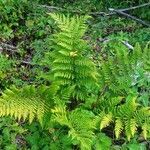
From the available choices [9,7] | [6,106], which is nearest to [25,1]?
[9,7]

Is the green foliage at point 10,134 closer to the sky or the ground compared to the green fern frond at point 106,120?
closer to the ground

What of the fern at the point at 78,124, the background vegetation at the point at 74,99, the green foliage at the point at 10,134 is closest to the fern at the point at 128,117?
the background vegetation at the point at 74,99

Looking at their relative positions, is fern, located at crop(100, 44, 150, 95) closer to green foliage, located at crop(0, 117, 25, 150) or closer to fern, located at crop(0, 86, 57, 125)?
fern, located at crop(0, 86, 57, 125)

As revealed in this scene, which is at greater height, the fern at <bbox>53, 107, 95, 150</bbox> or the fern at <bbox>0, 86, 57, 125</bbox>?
the fern at <bbox>0, 86, 57, 125</bbox>

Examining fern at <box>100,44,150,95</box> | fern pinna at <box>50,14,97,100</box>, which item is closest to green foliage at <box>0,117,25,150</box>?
fern pinna at <box>50,14,97,100</box>

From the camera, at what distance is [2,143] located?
4992mm

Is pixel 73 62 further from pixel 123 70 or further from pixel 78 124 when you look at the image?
pixel 78 124

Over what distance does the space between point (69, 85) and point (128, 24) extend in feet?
8.66

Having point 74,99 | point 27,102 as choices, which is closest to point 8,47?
point 74,99

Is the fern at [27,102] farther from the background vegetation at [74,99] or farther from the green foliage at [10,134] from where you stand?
the green foliage at [10,134]

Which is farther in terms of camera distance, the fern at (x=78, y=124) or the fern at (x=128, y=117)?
the fern at (x=128, y=117)

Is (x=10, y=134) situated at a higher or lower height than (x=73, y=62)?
lower

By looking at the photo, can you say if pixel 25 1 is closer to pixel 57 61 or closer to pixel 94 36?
pixel 94 36

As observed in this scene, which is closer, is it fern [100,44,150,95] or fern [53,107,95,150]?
fern [53,107,95,150]
